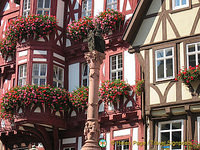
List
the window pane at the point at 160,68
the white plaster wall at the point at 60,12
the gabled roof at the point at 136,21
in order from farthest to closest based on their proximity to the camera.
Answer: the white plaster wall at the point at 60,12 < the gabled roof at the point at 136,21 < the window pane at the point at 160,68

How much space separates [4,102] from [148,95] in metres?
6.69

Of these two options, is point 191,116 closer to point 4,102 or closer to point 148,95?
point 148,95

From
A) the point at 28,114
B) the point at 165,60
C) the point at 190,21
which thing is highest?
the point at 190,21

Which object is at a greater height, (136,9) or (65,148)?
(136,9)

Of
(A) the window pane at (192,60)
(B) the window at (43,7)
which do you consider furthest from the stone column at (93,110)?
(B) the window at (43,7)

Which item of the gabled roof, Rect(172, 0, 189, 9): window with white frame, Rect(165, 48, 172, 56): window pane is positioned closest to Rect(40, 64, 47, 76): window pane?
the gabled roof

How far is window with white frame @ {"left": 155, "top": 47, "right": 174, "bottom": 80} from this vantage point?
67.8 feet

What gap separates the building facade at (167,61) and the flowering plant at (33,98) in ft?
13.4

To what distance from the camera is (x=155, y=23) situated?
2162 cm

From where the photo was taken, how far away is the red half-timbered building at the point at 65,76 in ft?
72.3

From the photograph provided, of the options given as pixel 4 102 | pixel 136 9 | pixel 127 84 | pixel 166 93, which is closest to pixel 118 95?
pixel 127 84

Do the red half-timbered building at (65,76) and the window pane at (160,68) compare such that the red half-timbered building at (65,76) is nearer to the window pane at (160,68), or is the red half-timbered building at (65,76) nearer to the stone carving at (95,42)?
the window pane at (160,68)

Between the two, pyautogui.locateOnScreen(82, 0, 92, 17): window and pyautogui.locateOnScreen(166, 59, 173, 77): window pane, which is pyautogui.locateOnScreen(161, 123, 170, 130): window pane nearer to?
pyautogui.locateOnScreen(166, 59, 173, 77): window pane

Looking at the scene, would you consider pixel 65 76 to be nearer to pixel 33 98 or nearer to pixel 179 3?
pixel 33 98
